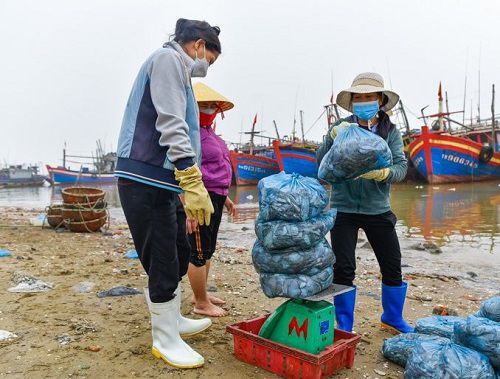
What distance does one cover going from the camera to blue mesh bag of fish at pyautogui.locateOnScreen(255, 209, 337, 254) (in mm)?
2457

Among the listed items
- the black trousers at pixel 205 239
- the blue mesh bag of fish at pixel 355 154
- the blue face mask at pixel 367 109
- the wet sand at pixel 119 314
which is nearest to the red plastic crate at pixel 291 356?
the wet sand at pixel 119 314

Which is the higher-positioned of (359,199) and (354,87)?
(354,87)

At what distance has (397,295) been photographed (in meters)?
3.08

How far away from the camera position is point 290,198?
8.09 ft

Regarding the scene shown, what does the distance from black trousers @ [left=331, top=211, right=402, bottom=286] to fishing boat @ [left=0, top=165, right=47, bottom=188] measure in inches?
2100

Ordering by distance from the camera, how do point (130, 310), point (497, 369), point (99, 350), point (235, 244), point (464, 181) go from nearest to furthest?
point (497, 369), point (99, 350), point (130, 310), point (235, 244), point (464, 181)

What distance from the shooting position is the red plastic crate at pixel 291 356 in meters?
2.26

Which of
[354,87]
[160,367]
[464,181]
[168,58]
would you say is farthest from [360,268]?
[464,181]

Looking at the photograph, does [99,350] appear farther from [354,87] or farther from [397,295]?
[354,87]

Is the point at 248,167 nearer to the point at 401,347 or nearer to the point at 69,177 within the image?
the point at 69,177

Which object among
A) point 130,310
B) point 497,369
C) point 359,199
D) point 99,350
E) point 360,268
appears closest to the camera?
point 497,369

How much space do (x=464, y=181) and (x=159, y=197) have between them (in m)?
25.7

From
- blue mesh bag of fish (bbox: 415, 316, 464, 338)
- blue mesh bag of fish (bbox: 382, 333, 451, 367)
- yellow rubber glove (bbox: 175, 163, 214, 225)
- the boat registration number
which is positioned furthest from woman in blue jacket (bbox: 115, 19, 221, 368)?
the boat registration number

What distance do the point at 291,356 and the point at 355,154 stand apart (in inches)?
47.1
